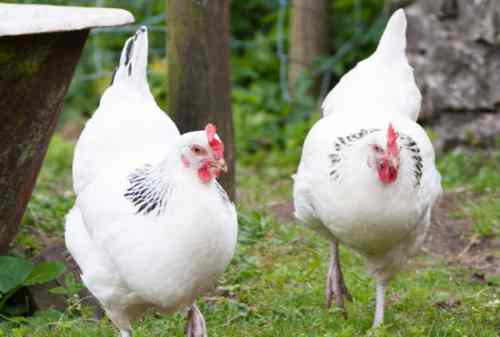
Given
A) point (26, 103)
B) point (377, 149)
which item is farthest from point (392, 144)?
point (26, 103)

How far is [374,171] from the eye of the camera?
371 cm

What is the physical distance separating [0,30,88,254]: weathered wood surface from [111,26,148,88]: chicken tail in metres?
0.25

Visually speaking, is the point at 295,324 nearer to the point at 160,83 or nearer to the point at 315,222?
the point at 315,222

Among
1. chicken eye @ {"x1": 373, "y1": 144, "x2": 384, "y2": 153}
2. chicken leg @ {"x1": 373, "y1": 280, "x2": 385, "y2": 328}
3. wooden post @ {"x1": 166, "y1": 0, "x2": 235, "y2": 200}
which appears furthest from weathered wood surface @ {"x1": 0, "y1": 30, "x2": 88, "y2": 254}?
chicken leg @ {"x1": 373, "y1": 280, "x2": 385, "y2": 328}

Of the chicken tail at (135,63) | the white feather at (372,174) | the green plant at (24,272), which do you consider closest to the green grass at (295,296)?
the green plant at (24,272)

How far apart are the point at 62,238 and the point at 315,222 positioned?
5.88ft

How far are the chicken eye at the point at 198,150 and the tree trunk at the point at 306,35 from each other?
16.7 feet

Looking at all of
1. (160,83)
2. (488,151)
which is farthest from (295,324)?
(160,83)

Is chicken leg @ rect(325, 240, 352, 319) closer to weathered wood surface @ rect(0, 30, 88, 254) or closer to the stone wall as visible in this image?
weathered wood surface @ rect(0, 30, 88, 254)

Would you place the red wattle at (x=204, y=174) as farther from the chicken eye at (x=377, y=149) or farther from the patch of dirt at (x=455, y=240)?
the patch of dirt at (x=455, y=240)

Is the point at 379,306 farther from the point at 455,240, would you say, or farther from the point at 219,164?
the point at 455,240

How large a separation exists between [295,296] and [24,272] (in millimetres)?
1451

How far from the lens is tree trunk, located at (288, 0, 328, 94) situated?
8.29m

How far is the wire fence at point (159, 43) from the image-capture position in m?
8.34
